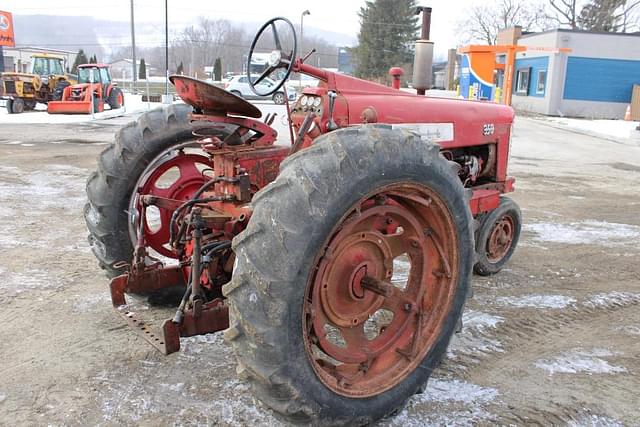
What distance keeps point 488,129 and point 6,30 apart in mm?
33146

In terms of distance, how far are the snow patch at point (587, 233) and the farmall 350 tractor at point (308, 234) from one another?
8.28 feet

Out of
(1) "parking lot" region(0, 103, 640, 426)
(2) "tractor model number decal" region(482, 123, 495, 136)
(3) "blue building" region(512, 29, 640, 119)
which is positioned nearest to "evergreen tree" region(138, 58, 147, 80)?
(3) "blue building" region(512, 29, 640, 119)

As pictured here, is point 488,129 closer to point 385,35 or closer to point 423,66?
point 423,66

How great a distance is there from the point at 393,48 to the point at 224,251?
48.2 m

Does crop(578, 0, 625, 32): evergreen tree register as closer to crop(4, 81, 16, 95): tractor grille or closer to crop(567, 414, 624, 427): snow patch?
crop(4, 81, 16, 95): tractor grille

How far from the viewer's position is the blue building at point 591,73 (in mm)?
27641

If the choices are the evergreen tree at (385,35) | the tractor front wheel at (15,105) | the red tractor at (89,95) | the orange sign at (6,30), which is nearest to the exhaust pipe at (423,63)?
the red tractor at (89,95)

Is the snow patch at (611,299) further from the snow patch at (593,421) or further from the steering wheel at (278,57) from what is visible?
the steering wheel at (278,57)

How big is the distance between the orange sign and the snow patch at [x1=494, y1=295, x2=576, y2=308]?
32.8 metres

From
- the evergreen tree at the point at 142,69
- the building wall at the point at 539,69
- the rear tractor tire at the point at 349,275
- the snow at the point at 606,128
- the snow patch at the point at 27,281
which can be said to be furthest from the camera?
the evergreen tree at the point at 142,69

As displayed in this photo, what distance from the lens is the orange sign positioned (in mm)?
29906

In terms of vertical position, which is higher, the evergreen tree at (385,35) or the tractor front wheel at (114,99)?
the evergreen tree at (385,35)

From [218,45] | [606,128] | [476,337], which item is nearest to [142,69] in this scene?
[218,45]

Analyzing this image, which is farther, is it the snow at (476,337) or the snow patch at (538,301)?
the snow patch at (538,301)
